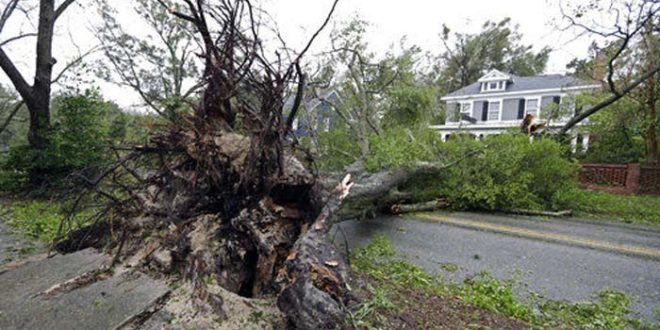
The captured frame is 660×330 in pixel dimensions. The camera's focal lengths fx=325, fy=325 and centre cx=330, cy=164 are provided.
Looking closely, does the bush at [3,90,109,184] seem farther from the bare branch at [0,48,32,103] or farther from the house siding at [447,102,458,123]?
the house siding at [447,102,458,123]

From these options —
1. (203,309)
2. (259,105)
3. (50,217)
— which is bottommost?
(50,217)

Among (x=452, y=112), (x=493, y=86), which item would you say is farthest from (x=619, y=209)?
(x=493, y=86)

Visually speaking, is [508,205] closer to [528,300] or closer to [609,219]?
[609,219]

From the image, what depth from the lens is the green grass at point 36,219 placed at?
410cm

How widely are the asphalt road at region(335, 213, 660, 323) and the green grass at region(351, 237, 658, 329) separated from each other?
154 mm

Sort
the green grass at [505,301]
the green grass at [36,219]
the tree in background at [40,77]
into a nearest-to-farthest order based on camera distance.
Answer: the green grass at [505,301] < the green grass at [36,219] < the tree in background at [40,77]

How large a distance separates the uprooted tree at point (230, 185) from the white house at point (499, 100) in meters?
16.3

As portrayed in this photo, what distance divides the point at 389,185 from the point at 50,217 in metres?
5.27

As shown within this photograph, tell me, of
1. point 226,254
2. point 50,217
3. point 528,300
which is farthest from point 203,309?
point 50,217

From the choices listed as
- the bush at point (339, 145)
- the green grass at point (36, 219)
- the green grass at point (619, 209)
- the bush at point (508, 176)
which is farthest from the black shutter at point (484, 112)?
the green grass at point (36, 219)

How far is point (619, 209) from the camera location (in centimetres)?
736

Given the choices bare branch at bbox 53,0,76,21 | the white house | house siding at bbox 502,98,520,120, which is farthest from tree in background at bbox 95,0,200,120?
house siding at bbox 502,98,520,120

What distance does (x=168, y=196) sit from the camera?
3.02 m

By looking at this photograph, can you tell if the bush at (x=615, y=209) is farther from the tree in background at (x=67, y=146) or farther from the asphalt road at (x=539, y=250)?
the tree in background at (x=67, y=146)
